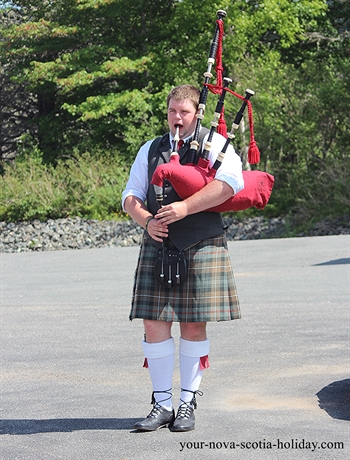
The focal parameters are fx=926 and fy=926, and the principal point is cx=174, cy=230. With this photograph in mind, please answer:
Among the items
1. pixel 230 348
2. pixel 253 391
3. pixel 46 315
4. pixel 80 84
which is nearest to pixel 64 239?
pixel 80 84

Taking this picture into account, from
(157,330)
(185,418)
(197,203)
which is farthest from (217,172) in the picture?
(185,418)

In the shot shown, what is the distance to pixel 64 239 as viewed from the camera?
2153 cm

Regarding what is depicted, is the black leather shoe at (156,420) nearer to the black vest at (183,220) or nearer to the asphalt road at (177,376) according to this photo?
the asphalt road at (177,376)

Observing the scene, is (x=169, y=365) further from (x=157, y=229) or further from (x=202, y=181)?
(x=202, y=181)

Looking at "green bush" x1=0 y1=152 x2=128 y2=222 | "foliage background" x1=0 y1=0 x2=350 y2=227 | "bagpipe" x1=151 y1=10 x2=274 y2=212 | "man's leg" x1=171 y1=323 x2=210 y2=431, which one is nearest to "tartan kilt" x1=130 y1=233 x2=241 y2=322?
"man's leg" x1=171 y1=323 x2=210 y2=431

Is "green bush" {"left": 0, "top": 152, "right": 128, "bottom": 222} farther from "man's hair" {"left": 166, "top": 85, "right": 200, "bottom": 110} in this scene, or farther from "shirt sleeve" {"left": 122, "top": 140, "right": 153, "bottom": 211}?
"man's hair" {"left": 166, "top": 85, "right": 200, "bottom": 110}

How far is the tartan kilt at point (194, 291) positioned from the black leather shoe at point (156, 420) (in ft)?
1.62

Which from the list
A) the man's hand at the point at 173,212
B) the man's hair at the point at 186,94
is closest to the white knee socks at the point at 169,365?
the man's hand at the point at 173,212

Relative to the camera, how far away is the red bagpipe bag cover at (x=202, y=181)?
4.64 meters

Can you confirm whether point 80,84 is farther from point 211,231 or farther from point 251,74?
point 211,231

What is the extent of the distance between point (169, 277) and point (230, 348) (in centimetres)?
271

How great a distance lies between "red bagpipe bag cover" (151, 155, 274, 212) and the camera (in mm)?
4637

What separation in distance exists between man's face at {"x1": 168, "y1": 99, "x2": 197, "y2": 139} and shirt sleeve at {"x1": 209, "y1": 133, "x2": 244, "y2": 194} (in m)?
0.17

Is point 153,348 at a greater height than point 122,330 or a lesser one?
greater
